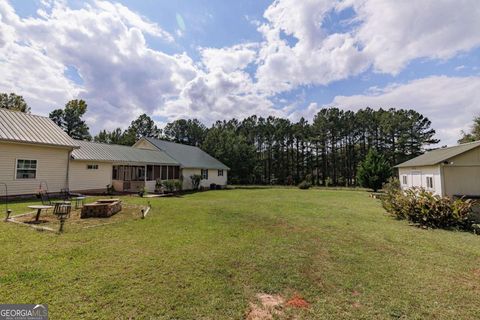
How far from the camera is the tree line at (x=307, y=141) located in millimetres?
36531

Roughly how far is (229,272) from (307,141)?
1609 inches

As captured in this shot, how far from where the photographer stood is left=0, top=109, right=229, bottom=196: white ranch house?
487 inches

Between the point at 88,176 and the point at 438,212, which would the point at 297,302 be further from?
the point at 88,176

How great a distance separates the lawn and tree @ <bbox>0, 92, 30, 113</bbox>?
34.3 metres

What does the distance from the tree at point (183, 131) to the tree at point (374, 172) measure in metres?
35.5

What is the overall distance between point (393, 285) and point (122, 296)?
427 cm

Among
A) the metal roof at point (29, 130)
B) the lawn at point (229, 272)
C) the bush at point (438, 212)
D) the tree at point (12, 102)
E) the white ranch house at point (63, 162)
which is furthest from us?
the tree at point (12, 102)

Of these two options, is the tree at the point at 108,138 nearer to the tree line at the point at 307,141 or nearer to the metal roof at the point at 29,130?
the tree line at the point at 307,141

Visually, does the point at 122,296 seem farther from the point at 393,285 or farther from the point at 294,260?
the point at 393,285

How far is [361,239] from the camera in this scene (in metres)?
6.73

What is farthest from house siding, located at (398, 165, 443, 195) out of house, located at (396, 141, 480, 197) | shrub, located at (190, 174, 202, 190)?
shrub, located at (190, 174, 202, 190)

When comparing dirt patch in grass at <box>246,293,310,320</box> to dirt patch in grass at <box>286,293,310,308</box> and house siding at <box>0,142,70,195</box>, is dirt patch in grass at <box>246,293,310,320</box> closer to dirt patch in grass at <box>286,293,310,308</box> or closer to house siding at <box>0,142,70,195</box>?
dirt patch in grass at <box>286,293,310,308</box>

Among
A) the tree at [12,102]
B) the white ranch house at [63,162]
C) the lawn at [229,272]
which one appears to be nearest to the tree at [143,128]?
the tree at [12,102]

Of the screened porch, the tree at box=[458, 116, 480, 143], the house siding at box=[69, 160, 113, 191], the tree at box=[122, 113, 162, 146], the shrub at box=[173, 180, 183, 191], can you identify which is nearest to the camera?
the house siding at box=[69, 160, 113, 191]
